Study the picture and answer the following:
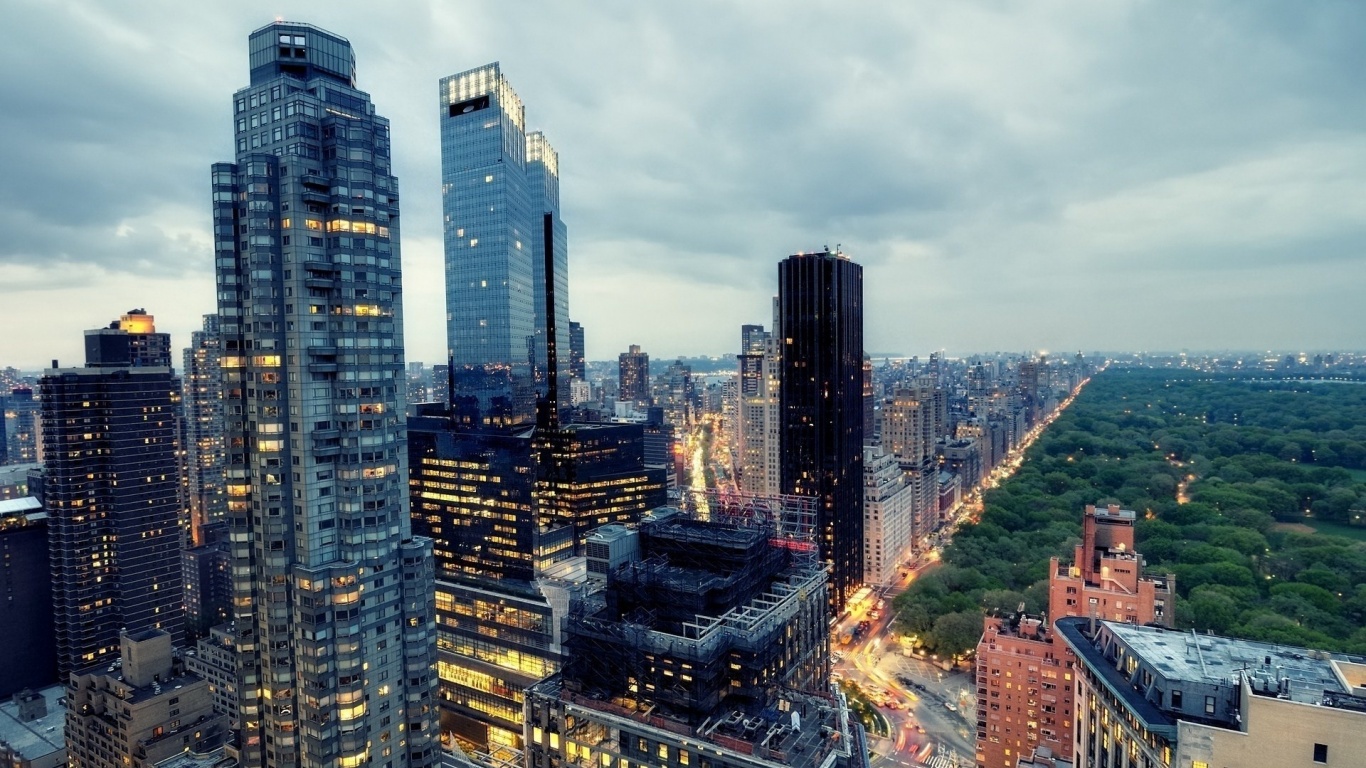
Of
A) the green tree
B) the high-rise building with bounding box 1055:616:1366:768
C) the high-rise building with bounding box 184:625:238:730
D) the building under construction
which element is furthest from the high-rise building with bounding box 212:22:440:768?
the green tree

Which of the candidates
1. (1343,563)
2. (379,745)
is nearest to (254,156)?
(379,745)

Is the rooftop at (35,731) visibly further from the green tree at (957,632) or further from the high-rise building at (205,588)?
the green tree at (957,632)

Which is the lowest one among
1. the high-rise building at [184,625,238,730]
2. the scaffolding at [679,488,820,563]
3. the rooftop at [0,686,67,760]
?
the rooftop at [0,686,67,760]

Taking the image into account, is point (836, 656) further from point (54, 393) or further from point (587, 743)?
point (54, 393)

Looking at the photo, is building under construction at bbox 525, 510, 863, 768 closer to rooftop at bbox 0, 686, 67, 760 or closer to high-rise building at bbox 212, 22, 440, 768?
high-rise building at bbox 212, 22, 440, 768

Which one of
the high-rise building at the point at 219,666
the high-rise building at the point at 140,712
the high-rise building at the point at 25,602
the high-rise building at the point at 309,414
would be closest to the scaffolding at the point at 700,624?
the high-rise building at the point at 309,414

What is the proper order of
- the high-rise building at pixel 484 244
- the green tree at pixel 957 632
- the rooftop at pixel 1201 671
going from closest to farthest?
the rooftop at pixel 1201 671 → the green tree at pixel 957 632 → the high-rise building at pixel 484 244
